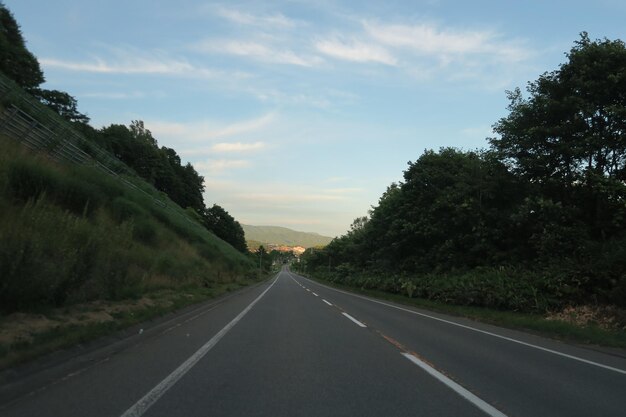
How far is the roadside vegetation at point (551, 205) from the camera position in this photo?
1975 centimetres

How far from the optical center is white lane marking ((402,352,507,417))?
592cm

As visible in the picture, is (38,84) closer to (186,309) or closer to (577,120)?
(186,309)

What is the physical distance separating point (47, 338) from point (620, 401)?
9.24m

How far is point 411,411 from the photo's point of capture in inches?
229

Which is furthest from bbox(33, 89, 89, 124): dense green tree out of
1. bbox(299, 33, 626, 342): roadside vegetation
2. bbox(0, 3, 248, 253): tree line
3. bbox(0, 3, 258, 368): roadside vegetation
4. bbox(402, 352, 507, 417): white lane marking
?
bbox(402, 352, 507, 417): white lane marking

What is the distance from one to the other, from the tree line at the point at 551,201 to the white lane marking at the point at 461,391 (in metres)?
12.2

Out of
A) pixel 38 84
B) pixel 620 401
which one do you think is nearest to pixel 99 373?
pixel 620 401

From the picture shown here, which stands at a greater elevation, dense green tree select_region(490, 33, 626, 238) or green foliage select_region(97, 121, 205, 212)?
green foliage select_region(97, 121, 205, 212)

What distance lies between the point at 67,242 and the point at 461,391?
10050 millimetres

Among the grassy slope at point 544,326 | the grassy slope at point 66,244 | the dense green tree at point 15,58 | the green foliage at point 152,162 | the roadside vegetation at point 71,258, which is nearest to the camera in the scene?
the roadside vegetation at point 71,258

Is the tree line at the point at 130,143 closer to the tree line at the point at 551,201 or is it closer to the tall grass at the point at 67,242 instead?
the tall grass at the point at 67,242

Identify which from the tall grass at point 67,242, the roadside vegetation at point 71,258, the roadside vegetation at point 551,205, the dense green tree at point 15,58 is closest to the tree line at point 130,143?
the dense green tree at point 15,58

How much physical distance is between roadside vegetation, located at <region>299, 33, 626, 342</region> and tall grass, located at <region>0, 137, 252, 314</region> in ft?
50.2

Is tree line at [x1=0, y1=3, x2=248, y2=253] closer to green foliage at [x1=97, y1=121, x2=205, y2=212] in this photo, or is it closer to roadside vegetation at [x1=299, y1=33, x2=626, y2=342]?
green foliage at [x1=97, y1=121, x2=205, y2=212]
